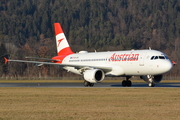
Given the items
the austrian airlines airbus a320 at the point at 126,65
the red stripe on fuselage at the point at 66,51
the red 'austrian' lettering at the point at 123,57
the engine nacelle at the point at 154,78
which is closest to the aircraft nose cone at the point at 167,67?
the austrian airlines airbus a320 at the point at 126,65

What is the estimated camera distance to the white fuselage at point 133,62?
40156 mm

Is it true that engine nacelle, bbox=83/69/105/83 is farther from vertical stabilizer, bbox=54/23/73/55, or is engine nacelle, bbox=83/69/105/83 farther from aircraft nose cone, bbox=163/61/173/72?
vertical stabilizer, bbox=54/23/73/55

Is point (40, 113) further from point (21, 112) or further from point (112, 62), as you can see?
point (112, 62)

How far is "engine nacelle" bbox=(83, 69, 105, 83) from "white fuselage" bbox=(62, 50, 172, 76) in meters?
0.99

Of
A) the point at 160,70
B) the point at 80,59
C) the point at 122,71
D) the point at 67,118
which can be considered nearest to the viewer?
the point at 67,118

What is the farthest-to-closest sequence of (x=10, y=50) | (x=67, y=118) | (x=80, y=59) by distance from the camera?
(x=10, y=50)
(x=80, y=59)
(x=67, y=118)

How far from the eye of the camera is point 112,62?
4459 centimetres

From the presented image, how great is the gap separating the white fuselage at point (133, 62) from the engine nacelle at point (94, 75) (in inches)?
39.0

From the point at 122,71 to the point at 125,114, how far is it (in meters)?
25.0

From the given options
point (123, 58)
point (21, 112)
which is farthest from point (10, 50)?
point (21, 112)

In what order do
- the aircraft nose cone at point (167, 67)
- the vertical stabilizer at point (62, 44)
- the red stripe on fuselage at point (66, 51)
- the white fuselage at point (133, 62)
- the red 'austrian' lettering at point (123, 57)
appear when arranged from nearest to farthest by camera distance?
the aircraft nose cone at point (167, 67) < the white fuselage at point (133, 62) < the red 'austrian' lettering at point (123, 57) < the red stripe on fuselage at point (66, 51) < the vertical stabilizer at point (62, 44)

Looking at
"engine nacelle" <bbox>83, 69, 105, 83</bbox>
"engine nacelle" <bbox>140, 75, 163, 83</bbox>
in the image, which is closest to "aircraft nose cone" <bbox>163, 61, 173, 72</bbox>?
"engine nacelle" <bbox>140, 75, 163, 83</bbox>

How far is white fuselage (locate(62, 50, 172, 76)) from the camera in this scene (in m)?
40.2

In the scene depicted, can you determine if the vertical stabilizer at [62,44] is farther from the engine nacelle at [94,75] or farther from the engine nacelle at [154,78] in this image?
the engine nacelle at [154,78]
